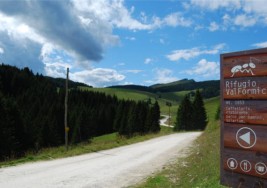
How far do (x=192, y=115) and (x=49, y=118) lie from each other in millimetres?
38059

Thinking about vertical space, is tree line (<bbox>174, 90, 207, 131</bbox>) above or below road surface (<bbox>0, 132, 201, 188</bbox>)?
above

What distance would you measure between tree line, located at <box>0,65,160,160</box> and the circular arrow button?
18.5 meters

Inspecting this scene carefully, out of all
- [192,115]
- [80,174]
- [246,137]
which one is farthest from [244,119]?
[192,115]

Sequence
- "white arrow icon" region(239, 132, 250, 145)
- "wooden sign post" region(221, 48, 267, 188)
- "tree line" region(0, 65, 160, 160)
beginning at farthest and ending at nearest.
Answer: "tree line" region(0, 65, 160, 160) < "white arrow icon" region(239, 132, 250, 145) < "wooden sign post" region(221, 48, 267, 188)

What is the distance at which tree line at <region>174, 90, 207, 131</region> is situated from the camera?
314 ft

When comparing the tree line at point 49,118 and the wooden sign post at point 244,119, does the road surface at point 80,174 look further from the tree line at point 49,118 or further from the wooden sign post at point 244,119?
the tree line at point 49,118

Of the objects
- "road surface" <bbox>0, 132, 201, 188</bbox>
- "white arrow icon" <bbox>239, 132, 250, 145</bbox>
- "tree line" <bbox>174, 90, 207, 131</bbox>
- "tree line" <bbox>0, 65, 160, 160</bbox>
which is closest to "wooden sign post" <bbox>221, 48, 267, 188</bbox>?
"white arrow icon" <bbox>239, 132, 250, 145</bbox>

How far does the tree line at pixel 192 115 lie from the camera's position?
95.6 m

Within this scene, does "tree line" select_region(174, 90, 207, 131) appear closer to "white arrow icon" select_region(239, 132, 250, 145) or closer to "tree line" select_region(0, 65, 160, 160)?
"tree line" select_region(0, 65, 160, 160)

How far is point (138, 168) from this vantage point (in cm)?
1603

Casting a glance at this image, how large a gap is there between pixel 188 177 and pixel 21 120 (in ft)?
177

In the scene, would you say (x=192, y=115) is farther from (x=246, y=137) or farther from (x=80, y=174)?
(x=246, y=137)

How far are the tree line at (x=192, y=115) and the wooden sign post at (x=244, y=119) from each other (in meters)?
89.7

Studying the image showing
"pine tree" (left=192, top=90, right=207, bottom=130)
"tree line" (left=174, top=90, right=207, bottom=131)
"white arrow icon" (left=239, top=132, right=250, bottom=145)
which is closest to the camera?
"white arrow icon" (left=239, top=132, right=250, bottom=145)
